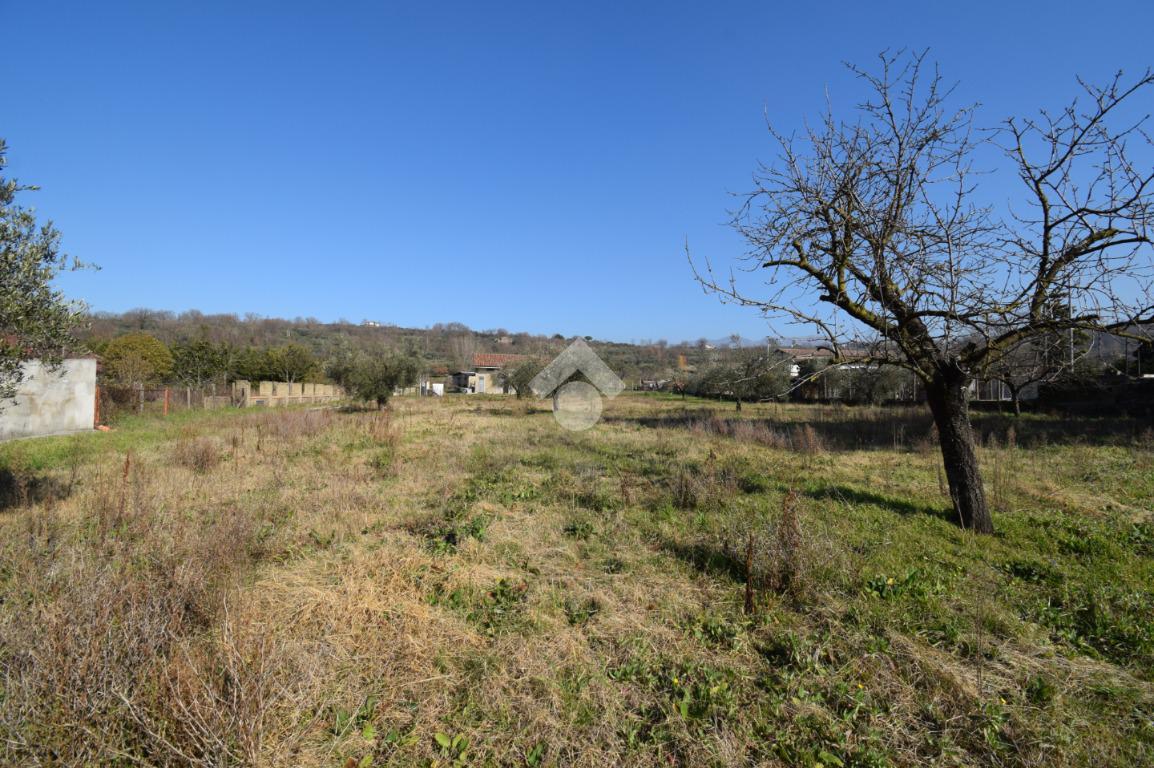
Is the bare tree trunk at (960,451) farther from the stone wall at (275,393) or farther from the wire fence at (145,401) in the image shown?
the stone wall at (275,393)

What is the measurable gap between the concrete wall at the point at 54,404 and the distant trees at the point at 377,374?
9.16 m

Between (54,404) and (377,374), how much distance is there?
10769 mm

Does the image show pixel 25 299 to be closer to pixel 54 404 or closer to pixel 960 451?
pixel 960 451

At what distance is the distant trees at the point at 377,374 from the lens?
2355 centimetres

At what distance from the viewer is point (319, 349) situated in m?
69.0

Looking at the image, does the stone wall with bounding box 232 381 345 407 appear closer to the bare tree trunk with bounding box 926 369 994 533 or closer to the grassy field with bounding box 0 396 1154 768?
the grassy field with bounding box 0 396 1154 768

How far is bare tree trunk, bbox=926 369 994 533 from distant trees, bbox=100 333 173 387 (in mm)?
28241

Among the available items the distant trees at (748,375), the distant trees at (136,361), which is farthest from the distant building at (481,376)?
the distant trees at (748,375)

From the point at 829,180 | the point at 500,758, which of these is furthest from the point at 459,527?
the point at 829,180

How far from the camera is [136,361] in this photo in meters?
24.0

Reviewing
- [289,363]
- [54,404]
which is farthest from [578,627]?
[289,363]

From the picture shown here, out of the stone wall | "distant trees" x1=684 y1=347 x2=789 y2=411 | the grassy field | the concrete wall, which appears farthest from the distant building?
the grassy field

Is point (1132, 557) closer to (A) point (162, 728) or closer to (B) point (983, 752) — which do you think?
(B) point (983, 752)

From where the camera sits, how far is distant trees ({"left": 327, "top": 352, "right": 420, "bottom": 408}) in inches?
927
